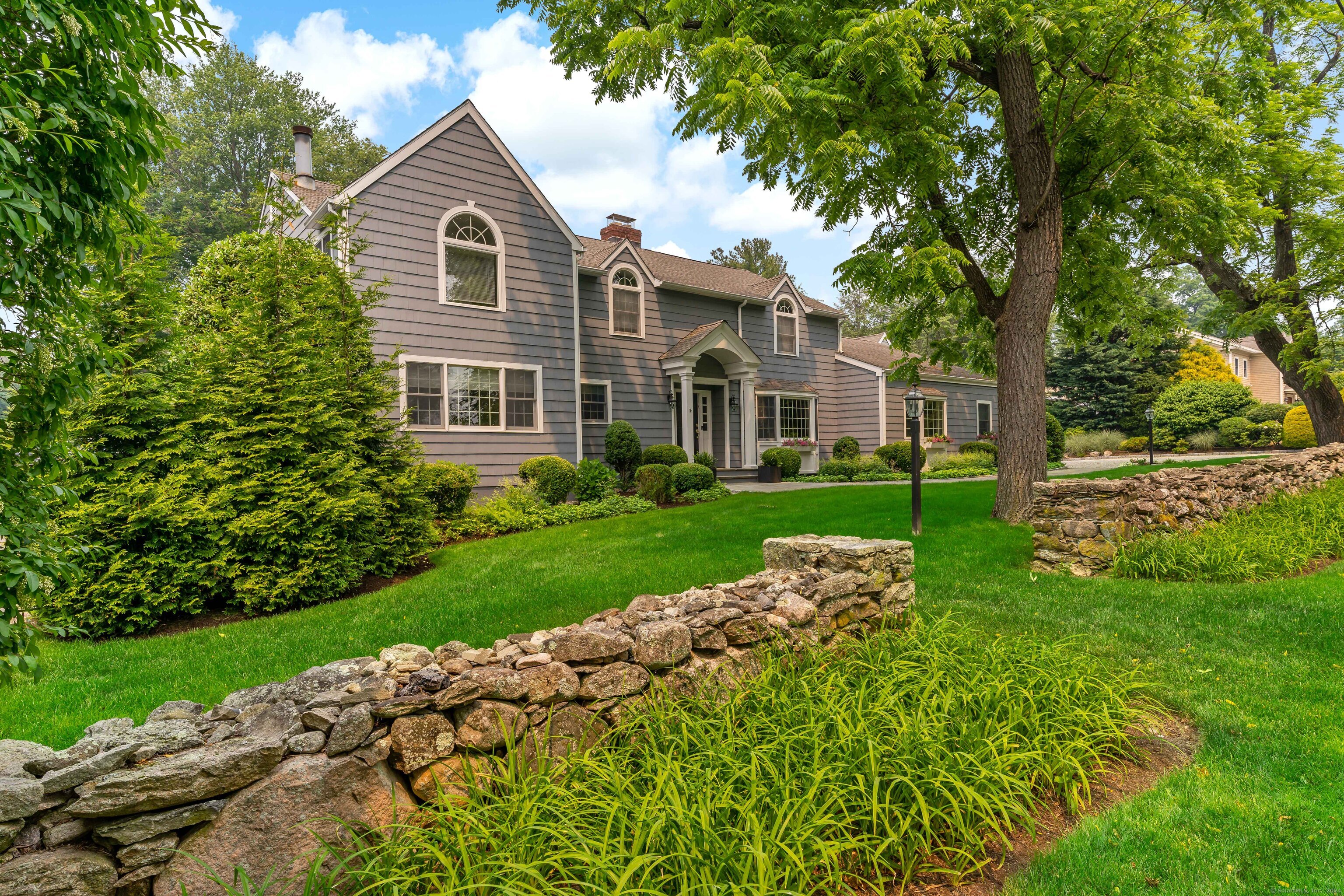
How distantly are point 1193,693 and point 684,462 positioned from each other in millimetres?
10847

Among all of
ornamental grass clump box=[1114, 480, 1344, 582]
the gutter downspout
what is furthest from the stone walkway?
ornamental grass clump box=[1114, 480, 1344, 582]

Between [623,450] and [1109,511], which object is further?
[623,450]

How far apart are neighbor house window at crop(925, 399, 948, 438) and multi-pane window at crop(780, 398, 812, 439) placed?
5.45 meters

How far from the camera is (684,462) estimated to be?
14.2 m

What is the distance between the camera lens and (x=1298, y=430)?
70.5 feet

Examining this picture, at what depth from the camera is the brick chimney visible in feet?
55.8

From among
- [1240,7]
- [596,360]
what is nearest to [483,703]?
[1240,7]

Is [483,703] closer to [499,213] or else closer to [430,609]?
[430,609]

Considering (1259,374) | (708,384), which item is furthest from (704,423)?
(1259,374)

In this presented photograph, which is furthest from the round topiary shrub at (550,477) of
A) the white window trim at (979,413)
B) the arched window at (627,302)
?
the white window trim at (979,413)

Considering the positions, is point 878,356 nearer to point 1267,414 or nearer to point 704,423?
point 704,423

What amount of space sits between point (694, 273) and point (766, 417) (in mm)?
4391

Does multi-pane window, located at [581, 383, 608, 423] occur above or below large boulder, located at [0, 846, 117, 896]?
Result: above

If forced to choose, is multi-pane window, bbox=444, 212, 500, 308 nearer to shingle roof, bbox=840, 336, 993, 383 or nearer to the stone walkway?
the stone walkway
